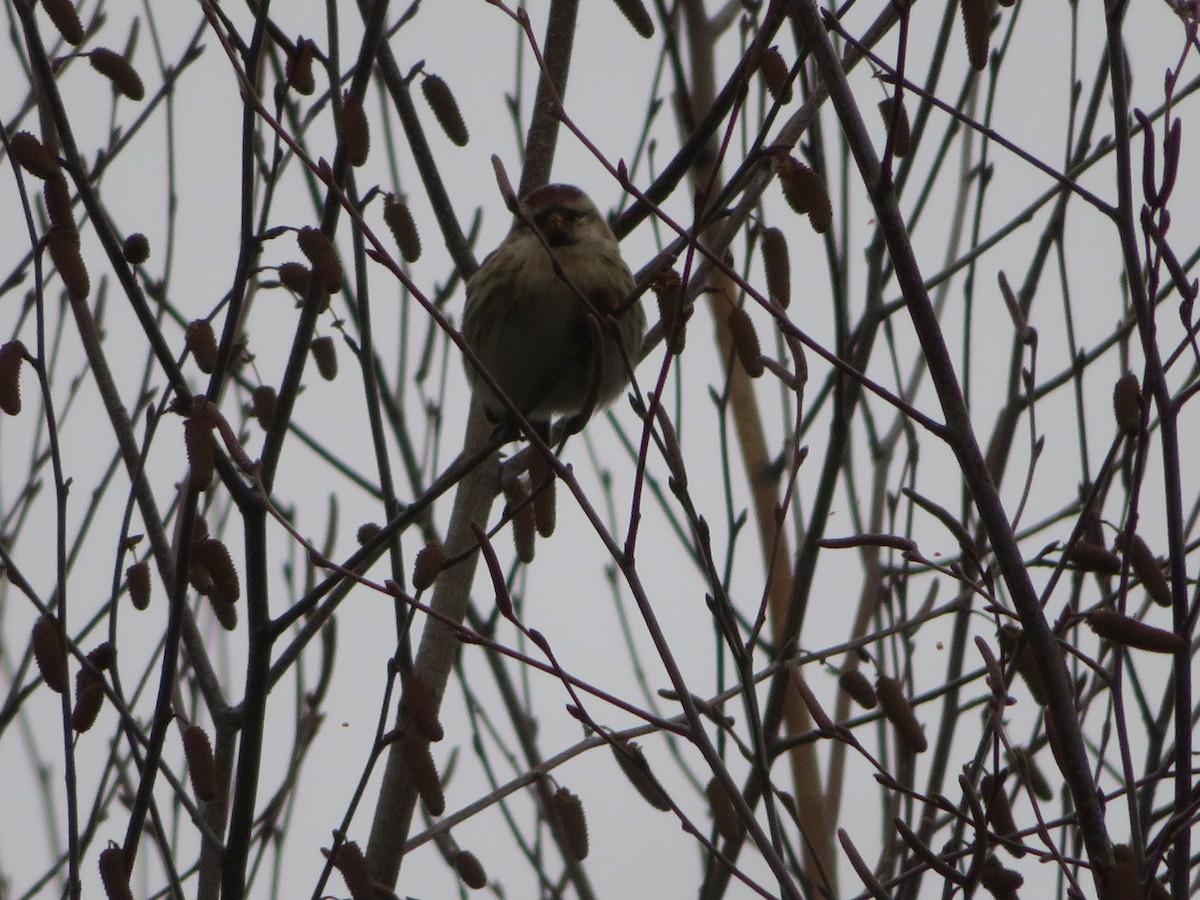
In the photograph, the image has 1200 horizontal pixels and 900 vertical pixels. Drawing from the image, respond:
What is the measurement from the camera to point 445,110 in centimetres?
255

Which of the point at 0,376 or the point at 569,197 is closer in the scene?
the point at 0,376

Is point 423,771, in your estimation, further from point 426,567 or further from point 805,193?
point 805,193

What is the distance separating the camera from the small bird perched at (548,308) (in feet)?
10.5

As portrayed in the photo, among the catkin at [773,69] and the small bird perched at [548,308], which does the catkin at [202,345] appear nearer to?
the catkin at [773,69]

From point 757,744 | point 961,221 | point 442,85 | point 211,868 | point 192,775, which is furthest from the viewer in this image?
point 961,221

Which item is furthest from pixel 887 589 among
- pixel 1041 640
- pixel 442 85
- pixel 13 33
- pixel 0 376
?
pixel 13 33

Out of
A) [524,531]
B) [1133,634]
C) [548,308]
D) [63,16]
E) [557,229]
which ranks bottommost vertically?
[1133,634]

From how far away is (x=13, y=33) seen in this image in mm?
2920

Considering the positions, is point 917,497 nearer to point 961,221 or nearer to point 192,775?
point 192,775

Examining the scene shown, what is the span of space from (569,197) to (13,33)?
3.68 ft

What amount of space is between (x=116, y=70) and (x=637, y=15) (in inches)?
33.3

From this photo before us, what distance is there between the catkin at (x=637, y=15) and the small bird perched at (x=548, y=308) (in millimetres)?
624

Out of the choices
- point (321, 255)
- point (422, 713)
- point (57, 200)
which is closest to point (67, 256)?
point (57, 200)

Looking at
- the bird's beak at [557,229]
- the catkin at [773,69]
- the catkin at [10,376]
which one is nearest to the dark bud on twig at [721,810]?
the catkin at [773,69]
